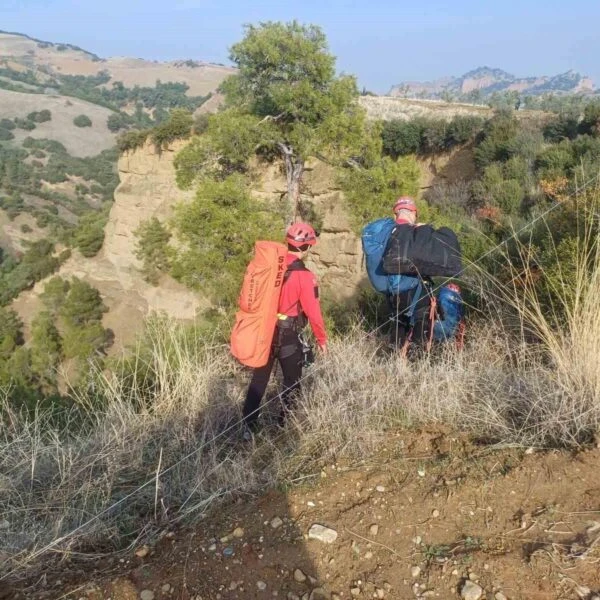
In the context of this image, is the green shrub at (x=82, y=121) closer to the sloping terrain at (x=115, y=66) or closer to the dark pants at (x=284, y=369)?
the sloping terrain at (x=115, y=66)

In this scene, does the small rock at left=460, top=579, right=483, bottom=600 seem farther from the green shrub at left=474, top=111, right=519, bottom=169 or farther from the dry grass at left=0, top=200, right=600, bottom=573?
the green shrub at left=474, top=111, right=519, bottom=169

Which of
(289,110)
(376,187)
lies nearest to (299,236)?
(376,187)

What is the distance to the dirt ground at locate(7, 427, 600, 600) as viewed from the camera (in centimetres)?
173

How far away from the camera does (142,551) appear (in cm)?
205

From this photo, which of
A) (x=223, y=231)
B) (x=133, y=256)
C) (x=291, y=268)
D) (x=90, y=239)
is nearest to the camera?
(x=291, y=268)

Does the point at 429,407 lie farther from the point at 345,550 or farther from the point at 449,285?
the point at 449,285

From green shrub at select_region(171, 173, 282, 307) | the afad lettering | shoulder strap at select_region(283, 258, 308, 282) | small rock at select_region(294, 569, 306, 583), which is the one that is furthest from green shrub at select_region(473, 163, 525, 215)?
small rock at select_region(294, 569, 306, 583)

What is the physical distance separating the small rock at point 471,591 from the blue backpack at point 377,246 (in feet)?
7.67

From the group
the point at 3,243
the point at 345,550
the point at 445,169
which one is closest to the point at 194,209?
the point at 345,550

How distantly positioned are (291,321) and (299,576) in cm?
185

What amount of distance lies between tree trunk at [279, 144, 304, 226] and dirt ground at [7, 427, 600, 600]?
332 inches

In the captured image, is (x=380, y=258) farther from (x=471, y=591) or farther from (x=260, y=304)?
(x=471, y=591)

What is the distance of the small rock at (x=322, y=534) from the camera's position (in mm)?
1958

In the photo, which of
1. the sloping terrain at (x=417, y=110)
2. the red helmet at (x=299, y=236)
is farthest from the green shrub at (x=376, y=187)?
the sloping terrain at (x=417, y=110)
